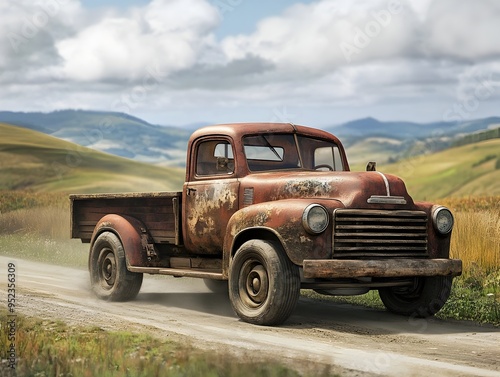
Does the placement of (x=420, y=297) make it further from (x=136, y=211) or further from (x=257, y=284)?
(x=136, y=211)

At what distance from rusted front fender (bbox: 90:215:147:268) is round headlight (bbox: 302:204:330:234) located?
3.40 metres

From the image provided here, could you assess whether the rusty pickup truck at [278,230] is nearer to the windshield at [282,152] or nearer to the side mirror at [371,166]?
the windshield at [282,152]

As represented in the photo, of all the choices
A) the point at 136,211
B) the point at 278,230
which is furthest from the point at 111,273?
the point at 278,230

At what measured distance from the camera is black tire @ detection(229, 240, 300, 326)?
370 inches

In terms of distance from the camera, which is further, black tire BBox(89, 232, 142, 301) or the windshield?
black tire BBox(89, 232, 142, 301)

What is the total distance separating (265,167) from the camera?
10891 millimetres

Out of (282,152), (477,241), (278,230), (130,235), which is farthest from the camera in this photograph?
(477,241)

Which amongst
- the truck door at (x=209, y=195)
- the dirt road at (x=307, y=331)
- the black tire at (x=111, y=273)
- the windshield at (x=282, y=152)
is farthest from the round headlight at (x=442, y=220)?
the black tire at (x=111, y=273)

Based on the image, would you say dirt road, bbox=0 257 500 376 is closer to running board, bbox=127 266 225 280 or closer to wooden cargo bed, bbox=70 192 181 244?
running board, bbox=127 266 225 280

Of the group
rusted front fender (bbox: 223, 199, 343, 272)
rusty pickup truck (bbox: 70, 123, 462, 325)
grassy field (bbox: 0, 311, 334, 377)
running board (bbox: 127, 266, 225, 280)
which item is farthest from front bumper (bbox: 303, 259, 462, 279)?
grassy field (bbox: 0, 311, 334, 377)

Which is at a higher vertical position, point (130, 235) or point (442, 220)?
point (442, 220)

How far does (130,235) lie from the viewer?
12.0 m

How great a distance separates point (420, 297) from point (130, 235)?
396cm

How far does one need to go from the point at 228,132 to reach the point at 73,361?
4644 mm
